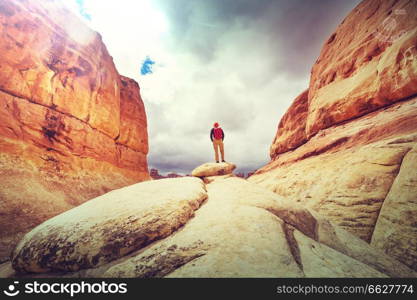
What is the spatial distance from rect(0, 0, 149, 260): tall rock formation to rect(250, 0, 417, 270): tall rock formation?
13363 mm

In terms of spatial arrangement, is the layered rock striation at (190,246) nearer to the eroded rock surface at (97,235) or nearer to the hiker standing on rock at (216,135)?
the eroded rock surface at (97,235)

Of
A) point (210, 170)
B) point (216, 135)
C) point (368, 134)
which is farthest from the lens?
point (216, 135)

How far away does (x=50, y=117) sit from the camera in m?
13.2

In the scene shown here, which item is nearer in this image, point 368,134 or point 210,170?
point 368,134

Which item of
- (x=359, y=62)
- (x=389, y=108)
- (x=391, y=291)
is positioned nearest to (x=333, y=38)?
(x=359, y=62)

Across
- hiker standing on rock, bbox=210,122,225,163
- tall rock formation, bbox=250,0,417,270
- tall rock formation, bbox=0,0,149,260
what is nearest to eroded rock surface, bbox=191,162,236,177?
hiker standing on rock, bbox=210,122,225,163

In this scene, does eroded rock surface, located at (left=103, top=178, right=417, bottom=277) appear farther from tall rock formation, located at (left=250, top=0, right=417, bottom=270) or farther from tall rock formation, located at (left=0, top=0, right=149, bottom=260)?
tall rock formation, located at (left=0, top=0, right=149, bottom=260)

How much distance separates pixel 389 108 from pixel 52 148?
2201 centimetres

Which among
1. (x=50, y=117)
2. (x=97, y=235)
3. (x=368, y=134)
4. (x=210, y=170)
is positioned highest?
(x=50, y=117)

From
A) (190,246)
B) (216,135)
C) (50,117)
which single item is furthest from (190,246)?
(50,117)

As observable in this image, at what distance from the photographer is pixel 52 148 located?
Result: 43.0ft

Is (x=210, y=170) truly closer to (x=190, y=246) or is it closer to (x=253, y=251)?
(x=190, y=246)

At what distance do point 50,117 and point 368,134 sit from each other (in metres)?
20.8

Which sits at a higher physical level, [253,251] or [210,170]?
[210,170]
